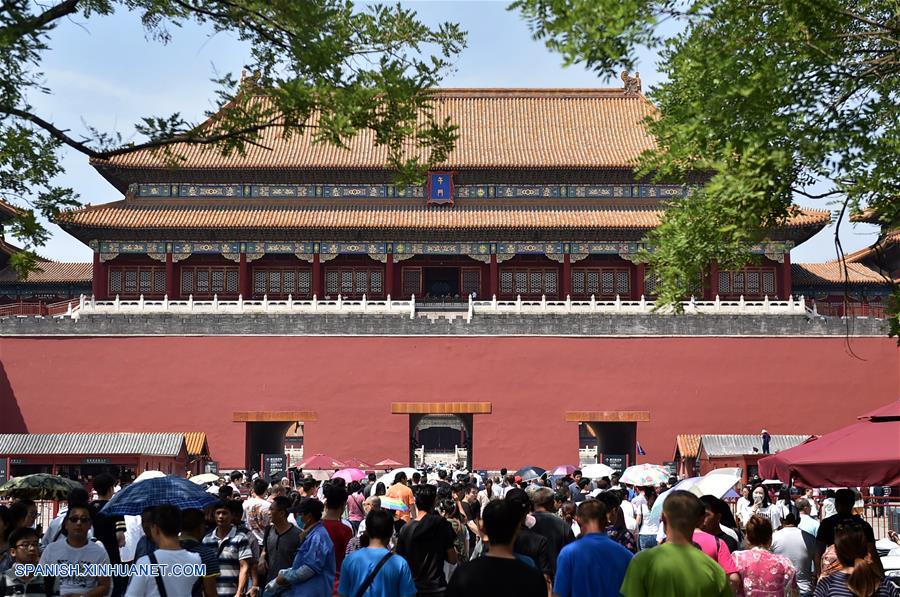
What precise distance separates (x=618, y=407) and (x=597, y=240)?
5.33m

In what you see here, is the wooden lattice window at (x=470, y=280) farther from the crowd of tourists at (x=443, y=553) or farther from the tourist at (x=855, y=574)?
the tourist at (x=855, y=574)

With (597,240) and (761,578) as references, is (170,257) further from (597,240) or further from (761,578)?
(761,578)

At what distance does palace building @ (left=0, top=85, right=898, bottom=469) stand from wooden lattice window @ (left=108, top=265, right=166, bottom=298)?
0.05 meters

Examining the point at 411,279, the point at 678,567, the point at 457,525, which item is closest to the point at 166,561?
the point at 678,567

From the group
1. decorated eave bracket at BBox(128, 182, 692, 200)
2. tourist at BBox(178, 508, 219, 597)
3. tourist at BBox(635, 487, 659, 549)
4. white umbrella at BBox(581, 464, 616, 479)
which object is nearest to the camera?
tourist at BBox(178, 508, 219, 597)

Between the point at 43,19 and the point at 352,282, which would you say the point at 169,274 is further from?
the point at 43,19

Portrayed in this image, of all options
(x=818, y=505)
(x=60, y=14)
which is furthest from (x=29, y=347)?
(x=60, y=14)

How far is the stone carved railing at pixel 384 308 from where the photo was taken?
3203 cm

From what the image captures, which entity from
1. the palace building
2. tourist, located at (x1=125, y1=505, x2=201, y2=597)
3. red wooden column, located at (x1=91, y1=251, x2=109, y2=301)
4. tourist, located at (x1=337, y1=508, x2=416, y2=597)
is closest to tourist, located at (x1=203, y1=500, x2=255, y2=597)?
tourist, located at (x1=125, y1=505, x2=201, y2=597)

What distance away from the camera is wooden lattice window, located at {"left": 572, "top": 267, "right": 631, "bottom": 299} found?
34.8 m

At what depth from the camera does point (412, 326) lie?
31.8 meters

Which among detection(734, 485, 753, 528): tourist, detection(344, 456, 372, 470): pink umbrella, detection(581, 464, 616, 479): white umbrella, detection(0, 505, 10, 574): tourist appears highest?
detection(0, 505, 10, 574): tourist

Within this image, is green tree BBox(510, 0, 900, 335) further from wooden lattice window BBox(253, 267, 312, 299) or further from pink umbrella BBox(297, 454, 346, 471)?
wooden lattice window BBox(253, 267, 312, 299)

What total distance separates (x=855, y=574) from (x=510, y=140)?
97.3 ft
